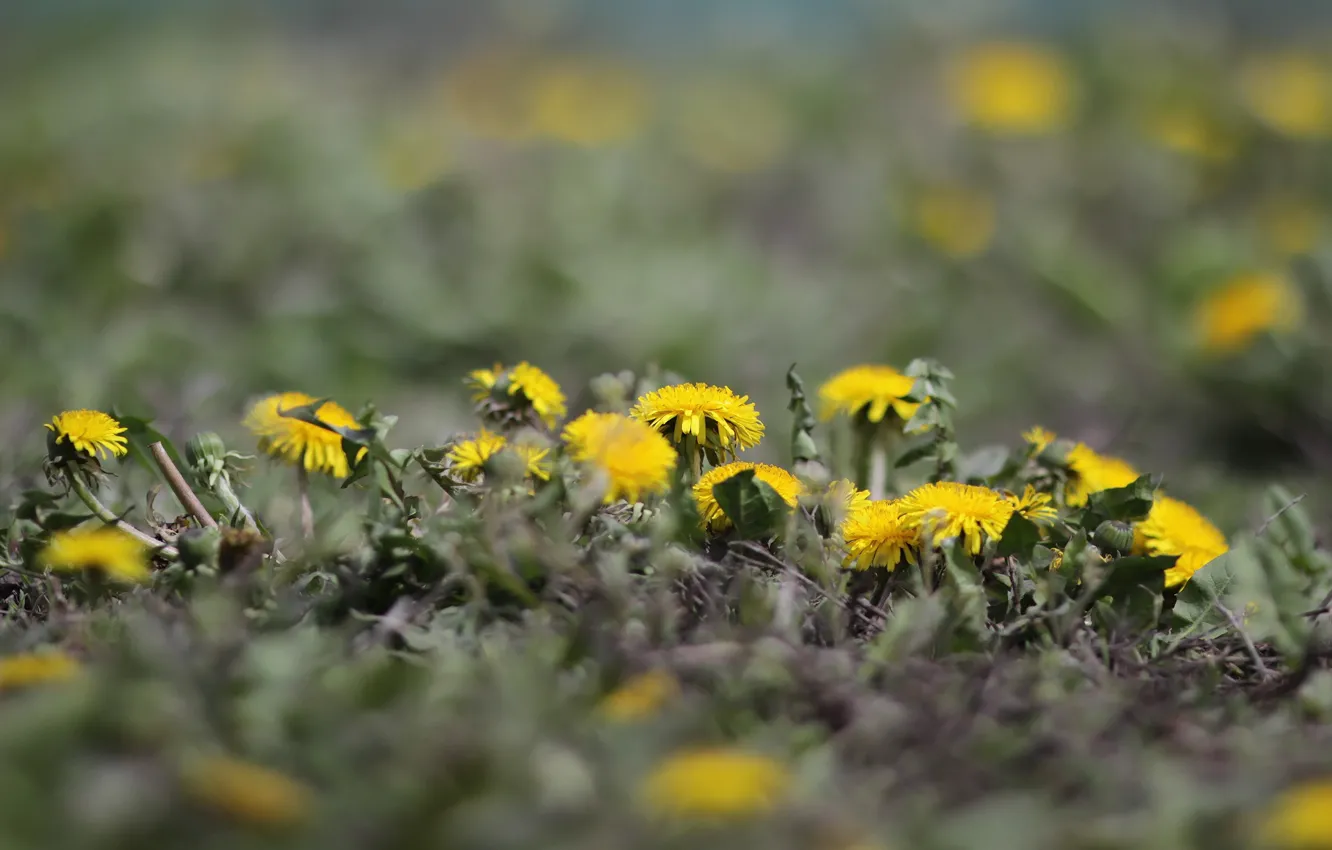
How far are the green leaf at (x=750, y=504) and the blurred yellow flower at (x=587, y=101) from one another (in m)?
3.66

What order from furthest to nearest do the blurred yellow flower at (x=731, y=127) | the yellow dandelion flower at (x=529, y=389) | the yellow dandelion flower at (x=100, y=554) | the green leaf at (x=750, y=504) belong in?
the blurred yellow flower at (x=731, y=127)
the yellow dandelion flower at (x=529, y=389)
the green leaf at (x=750, y=504)
the yellow dandelion flower at (x=100, y=554)

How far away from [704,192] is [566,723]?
13.6 ft

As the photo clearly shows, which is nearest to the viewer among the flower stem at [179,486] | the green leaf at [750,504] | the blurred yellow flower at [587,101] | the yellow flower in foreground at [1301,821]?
the yellow flower in foreground at [1301,821]

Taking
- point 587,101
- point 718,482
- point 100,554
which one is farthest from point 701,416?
point 587,101

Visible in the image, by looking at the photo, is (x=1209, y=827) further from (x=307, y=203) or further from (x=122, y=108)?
(x=122, y=108)

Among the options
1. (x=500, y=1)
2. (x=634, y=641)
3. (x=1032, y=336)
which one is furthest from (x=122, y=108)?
(x=634, y=641)

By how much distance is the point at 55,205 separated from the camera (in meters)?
3.86

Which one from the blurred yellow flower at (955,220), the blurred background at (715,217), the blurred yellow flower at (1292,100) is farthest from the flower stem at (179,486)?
the blurred yellow flower at (1292,100)

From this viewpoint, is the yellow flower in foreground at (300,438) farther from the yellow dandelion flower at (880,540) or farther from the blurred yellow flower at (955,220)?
the blurred yellow flower at (955,220)

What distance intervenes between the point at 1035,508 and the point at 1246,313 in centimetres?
195

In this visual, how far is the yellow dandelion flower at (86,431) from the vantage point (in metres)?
1.64

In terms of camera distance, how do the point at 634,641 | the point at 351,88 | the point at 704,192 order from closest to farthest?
the point at 634,641 → the point at 704,192 → the point at 351,88

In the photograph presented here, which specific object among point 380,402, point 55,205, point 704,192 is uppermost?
point 704,192

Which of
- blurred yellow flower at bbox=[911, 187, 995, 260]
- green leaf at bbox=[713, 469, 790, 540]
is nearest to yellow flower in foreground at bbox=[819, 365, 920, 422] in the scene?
green leaf at bbox=[713, 469, 790, 540]
